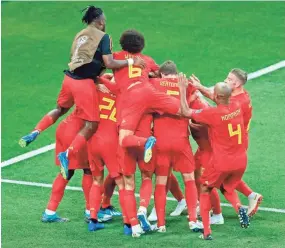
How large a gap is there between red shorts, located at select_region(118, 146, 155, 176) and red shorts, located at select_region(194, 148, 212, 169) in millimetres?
743

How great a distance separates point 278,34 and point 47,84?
5.01 m

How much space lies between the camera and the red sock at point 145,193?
15.8 metres

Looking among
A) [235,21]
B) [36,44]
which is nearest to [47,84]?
[36,44]

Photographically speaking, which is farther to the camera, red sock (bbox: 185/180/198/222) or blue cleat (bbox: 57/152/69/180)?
blue cleat (bbox: 57/152/69/180)

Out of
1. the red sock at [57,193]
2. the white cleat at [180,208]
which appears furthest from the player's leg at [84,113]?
the white cleat at [180,208]

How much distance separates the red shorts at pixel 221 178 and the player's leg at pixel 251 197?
0.46 m

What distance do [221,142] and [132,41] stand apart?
1806mm

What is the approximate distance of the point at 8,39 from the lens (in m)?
26.0

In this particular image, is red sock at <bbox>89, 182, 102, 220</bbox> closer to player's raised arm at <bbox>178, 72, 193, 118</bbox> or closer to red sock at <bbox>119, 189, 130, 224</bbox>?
red sock at <bbox>119, 189, 130, 224</bbox>

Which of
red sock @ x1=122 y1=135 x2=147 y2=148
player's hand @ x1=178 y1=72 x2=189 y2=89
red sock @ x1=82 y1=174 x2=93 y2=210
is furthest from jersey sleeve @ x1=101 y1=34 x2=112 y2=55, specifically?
red sock @ x1=82 y1=174 x2=93 y2=210

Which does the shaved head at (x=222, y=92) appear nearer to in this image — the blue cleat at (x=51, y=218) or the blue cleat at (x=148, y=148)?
the blue cleat at (x=148, y=148)

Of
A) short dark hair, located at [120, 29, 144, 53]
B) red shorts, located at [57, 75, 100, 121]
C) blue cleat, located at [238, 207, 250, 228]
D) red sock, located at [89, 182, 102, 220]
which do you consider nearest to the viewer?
blue cleat, located at [238, 207, 250, 228]

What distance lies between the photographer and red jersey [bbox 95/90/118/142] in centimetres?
1627

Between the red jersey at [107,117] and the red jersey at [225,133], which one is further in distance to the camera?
the red jersey at [107,117]
